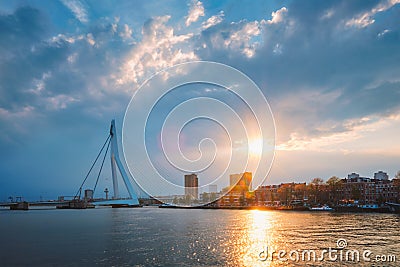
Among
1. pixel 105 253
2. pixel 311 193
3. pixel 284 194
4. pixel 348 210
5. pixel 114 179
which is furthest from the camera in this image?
pixel 284 194

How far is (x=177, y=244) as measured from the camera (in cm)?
1666

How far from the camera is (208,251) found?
14570 mm

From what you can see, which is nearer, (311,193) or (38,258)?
(38,258)

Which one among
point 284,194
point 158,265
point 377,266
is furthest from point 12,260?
point 284,194

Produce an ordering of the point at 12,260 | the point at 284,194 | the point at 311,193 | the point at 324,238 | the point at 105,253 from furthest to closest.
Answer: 1. the point at 284,194
2. the point at 311,193
3. the point at 324,238
4. the point at 105,253
5. the point at 12,260

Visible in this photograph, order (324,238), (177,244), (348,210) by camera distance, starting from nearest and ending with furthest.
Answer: (177,244) → (324,238) → (348,210)

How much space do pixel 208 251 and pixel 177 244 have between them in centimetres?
257

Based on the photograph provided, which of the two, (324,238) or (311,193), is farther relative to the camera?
(311,193)

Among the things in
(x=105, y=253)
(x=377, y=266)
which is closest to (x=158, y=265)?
(x=105, y=253)

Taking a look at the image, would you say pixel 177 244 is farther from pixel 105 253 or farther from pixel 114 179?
pixel 114 179

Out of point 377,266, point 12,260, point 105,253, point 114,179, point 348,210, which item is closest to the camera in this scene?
point 377,266

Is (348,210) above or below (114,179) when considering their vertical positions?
below

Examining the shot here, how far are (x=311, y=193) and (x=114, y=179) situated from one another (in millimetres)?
37382

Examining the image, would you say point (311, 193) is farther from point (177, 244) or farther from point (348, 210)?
point (177, 244)
